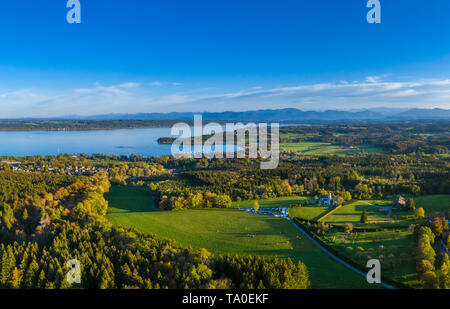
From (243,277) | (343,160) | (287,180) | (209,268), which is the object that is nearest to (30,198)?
(209,268)

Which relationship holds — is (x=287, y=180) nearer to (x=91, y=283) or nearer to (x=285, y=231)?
(x=285, y=231)

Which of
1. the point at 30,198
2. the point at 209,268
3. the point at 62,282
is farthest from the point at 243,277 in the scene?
the point at 30,198

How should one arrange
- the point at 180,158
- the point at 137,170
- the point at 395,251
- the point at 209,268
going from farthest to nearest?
1. the point at 180,158
2. the point at 137,170
3. the point at 395,251
4. the point at 209,268

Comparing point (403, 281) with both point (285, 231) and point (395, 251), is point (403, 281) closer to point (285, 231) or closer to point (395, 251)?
point (395, 251)

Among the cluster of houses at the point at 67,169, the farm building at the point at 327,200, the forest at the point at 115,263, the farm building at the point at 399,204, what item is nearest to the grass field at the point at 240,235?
the forest at the point at 115,263

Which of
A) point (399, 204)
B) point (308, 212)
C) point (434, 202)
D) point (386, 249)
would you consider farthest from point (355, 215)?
point (434, 202)

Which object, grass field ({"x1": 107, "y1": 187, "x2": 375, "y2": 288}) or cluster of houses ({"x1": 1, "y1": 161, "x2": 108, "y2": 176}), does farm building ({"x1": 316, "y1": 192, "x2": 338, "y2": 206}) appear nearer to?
grass field ({"x1": 107, "y1": 187, "x2": 375, "y2": 288})
